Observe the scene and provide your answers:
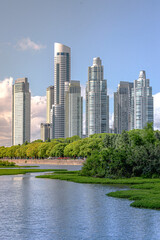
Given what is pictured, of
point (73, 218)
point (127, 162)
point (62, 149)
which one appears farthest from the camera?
point (62, 149)

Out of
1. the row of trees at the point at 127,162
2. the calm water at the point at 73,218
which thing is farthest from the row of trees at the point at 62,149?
the calm water at the point at 73,218

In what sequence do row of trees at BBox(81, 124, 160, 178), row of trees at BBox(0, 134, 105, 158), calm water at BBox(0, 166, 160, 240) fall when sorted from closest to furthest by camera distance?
calm water at BBox(0, 166, 160, 240), row of trees at BBox(81, 124, 160, 178), row of trees at BBox(0, 134, 105, 158)

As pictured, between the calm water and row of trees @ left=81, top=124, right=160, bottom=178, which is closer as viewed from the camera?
the calm water

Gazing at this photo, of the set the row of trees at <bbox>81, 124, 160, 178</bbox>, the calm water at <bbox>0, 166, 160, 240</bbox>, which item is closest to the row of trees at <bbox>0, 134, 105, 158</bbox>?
the row of trees at <bbox>81, 124, 160, 178</bbox>

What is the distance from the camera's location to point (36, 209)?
84.0 ft

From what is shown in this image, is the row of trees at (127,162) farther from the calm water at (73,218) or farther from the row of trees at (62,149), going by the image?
the row of trees at (62,149)

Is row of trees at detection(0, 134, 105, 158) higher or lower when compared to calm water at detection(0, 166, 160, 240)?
higher

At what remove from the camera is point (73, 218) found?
22391 mm

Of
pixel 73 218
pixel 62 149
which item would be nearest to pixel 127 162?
pixel 73 218

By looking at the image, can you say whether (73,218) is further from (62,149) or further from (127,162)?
(62,149)

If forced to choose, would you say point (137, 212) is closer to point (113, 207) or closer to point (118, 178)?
point (113, 207)

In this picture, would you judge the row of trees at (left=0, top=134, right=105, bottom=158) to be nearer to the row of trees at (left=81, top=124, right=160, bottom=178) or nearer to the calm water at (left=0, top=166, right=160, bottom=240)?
the row of trees at (left=81, top=124, right=160, bottom=178)

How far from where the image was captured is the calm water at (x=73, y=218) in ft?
60.9

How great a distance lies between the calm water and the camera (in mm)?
18562
